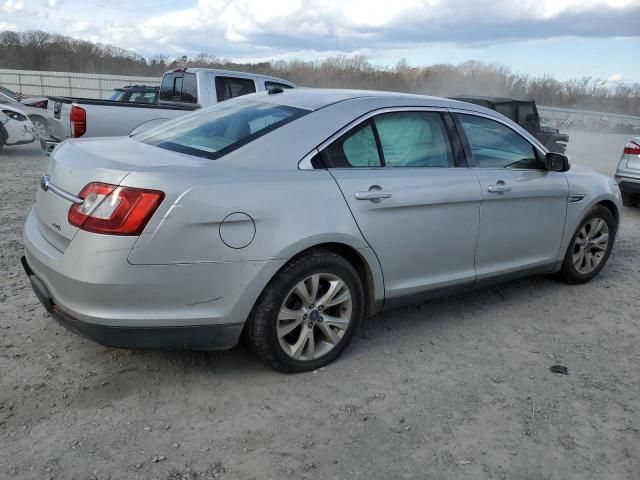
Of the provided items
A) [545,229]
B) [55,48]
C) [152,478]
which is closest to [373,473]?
[152,478]

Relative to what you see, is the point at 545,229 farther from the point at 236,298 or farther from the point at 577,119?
the point at 577,119

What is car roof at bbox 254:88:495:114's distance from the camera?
3.65 metres

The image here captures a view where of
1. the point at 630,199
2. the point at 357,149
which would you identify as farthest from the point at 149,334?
the point at 630,199

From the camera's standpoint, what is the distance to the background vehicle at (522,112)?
12000 mm

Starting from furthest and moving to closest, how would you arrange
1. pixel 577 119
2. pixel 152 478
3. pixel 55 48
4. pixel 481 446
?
pixel 55 48 → pixel 577 119 → pixel 481 446 → pixel 152 478

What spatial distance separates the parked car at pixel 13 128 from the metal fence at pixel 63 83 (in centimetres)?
1918

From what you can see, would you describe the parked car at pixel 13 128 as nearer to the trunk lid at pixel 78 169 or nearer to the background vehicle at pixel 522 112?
the background vehicle at pixel 522 112

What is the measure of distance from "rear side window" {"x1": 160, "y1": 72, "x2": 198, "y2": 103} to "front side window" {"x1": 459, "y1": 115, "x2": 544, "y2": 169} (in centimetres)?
671

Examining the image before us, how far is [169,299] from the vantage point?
2.87m

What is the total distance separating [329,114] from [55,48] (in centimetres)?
6746

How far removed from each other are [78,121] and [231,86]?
313 cm

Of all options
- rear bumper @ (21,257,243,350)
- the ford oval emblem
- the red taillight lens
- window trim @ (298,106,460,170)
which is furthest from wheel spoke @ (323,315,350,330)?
the red taillight lens

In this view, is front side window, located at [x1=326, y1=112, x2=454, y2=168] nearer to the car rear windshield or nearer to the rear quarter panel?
the car rear windshield

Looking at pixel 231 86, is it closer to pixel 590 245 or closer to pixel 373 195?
pixel 590 245
